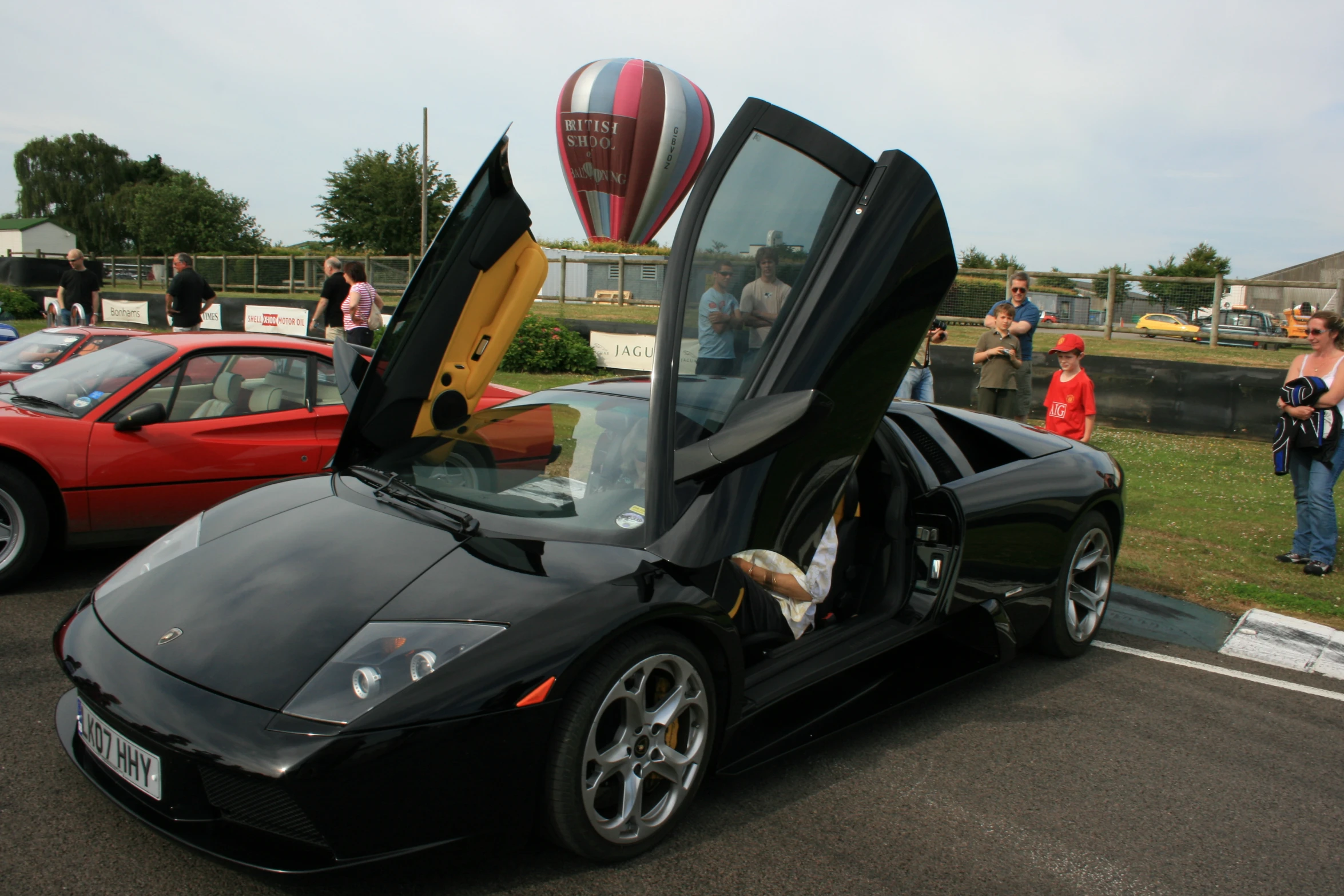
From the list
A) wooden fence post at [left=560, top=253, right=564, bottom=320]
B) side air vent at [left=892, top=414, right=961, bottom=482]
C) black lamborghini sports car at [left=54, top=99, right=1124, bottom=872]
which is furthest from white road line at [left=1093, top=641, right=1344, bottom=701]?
wooden fence post at [left=560, top=253, right=564, bottom=320]

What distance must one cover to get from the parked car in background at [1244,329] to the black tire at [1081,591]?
18.2 m

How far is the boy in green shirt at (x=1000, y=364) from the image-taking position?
8.48m

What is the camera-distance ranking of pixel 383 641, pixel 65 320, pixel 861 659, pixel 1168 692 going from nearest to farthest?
pixel 383 641 < pixel 861 659 < pixel 1168 692 < pixel 65 320

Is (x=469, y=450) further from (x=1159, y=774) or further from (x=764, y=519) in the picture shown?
(x=1159, y=774)

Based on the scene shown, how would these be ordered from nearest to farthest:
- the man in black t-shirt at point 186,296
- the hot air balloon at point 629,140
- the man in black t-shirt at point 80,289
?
the man in black t-shirt at point 186,296 → the man in black t-shirt at point 80,289 → the hot air balloon at point 629,140

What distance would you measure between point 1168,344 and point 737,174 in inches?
809

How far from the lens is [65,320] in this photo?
14688 millimetres

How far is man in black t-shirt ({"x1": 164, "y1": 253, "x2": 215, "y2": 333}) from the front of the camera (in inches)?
485

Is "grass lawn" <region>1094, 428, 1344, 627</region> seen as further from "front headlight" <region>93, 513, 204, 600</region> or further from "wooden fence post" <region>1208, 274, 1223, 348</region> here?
"wooden fence post" <region>1208, 274, 1223, 348</region>

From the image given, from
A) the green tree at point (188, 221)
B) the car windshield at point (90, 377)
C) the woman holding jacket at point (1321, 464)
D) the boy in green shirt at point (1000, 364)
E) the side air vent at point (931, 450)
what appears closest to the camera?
the side air vent at point (931, 450)

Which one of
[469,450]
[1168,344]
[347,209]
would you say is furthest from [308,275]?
[469,450]

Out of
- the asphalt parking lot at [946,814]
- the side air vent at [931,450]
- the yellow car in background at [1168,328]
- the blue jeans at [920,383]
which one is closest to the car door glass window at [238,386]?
the asphalt parking lot at [946,814]

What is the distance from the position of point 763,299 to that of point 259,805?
189cm

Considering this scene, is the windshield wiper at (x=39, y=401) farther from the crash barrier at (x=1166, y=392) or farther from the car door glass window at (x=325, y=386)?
the crash barrier at (x=1166, y=392)
